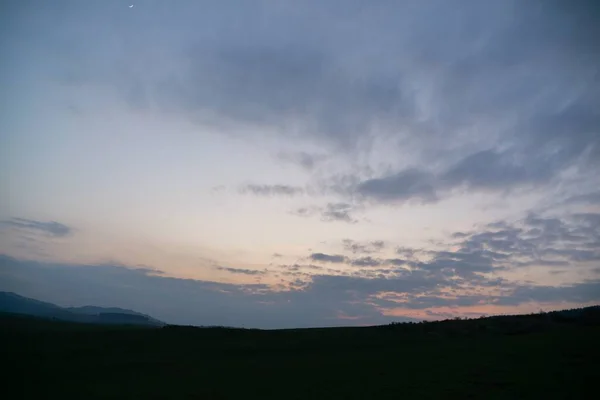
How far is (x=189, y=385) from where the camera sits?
24.2 m

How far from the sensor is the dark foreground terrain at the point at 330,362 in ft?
70.9

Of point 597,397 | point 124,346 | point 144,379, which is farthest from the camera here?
point 124,346

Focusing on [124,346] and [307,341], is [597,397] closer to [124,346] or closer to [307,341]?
[307,341]

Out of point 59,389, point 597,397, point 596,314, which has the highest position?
point 596,314

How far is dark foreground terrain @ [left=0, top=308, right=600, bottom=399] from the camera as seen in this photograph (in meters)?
21.6

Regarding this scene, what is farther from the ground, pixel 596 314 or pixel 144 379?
pixel 596 314

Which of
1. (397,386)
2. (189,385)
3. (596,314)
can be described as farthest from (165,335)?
(596,314)

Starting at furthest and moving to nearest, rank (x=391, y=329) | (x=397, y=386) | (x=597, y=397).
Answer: (x=391, y=329) → (x=397, y=386) → (x=597, y=397)

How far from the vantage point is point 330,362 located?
98.9ft

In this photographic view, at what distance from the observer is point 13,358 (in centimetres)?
3444

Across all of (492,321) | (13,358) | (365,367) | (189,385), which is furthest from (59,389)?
(492,321)

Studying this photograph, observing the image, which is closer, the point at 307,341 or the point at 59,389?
the point at 59,389

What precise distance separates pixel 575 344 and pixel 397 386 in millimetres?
13764

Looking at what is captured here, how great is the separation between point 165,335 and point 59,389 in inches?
931
